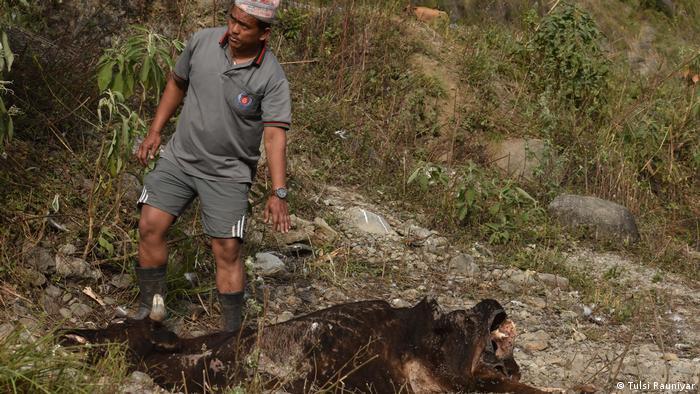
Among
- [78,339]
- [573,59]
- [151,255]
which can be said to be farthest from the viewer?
[573,59]

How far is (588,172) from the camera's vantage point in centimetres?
820

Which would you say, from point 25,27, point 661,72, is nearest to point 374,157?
point 25,27

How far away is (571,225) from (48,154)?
12.5 ft

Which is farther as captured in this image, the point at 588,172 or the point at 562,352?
the point at 588,172

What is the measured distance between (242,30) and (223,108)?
352 millimetres

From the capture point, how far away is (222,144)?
4.32 m

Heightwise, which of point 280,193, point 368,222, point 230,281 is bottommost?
point 368,222

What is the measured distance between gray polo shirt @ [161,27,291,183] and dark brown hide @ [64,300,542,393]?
33.2 inches

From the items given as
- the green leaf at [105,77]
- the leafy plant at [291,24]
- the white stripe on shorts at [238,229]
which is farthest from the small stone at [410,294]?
the leafy plant at [291,24]

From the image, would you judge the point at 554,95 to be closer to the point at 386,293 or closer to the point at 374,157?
the point at 374,157

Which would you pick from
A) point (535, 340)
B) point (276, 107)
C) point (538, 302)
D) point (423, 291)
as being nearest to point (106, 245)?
point (276, 107)

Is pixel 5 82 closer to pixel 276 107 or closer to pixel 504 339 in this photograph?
pixel 276 107

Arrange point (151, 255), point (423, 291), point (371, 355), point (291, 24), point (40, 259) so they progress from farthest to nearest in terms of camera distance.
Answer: point (291, 24), point (423, 291), point (40, 259), point (151, 255), point (371, 355)

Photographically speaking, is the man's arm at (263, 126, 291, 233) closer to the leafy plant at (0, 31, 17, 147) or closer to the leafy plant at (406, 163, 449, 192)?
the leafy plant at (0, 31, 17, 147)
